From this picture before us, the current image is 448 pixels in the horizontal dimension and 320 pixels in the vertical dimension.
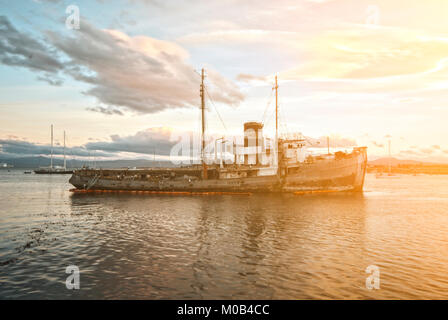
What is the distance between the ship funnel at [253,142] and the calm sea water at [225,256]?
3324cm

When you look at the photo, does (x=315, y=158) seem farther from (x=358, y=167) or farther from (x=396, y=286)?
(x=396, y=286)

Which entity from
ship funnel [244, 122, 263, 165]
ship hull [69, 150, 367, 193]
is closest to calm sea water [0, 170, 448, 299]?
ship hull [69, 150, 367, 193]

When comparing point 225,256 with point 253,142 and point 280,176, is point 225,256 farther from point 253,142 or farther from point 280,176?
point 253,142

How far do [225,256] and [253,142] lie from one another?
156 feet

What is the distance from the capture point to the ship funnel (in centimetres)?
6009

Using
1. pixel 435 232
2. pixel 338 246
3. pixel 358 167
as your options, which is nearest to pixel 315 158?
pixel 358 167

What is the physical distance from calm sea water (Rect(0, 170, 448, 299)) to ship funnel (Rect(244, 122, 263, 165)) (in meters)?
33.2

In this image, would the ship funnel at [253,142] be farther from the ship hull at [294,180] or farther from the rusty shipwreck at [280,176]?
the ship hull at [294,180]

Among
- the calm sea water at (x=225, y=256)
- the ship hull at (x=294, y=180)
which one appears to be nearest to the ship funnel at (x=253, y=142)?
the ship hull at (x=294, y=180)

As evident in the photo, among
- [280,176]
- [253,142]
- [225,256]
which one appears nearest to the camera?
[225,256]

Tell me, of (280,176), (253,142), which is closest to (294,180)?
(280,176)

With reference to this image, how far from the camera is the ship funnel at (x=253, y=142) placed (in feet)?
197

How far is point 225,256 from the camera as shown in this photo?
15.0 metres
